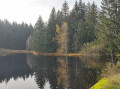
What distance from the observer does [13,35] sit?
236 feet

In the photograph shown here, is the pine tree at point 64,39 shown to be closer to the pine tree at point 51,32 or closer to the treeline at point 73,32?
the treeline at point 73,32

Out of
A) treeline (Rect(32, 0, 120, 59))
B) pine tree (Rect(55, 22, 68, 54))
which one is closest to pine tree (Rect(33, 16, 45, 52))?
treeline (Rect(32, 0, 120, 59))

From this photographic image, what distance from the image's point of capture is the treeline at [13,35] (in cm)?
6838

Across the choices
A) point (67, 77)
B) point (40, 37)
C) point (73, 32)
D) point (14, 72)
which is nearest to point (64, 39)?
point (73, 32)

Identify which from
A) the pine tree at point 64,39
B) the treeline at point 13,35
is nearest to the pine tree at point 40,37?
the pine tree at point 64,39

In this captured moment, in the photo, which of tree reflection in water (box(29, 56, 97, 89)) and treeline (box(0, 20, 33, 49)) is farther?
treeline (box(0, 20, 33, 49))

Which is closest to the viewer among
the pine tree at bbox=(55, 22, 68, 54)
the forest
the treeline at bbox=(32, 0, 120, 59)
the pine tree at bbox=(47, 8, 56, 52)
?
the treeline at bbox=(32, 0, 120, 59)

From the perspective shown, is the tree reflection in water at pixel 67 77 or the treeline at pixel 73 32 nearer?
the tree reflection in water at pixel 67 77

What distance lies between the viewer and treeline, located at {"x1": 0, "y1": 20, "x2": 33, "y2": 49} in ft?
224

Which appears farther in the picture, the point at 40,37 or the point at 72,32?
the point at 40,37

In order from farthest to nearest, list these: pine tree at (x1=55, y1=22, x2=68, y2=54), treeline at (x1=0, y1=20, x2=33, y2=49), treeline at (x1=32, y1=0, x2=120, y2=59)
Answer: treeline at (x1=0, y1=20, x2=33, y2=49)
pine tree at (x1=55, y1=22, x2=68, y2=54)
treeline at (x1=32, y1=0, x2=120, y2=59)

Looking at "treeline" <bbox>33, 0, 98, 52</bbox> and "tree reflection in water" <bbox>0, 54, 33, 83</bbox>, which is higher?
"treeline" <bbox>33, 0, 98, 52</bbox>

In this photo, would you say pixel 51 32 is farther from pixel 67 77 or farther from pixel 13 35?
pixel 67 77

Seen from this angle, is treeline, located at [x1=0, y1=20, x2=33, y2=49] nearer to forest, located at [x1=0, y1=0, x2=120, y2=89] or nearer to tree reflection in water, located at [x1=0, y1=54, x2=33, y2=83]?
forest, located at [x1=0, y1=0, x2=120, y2=89]
